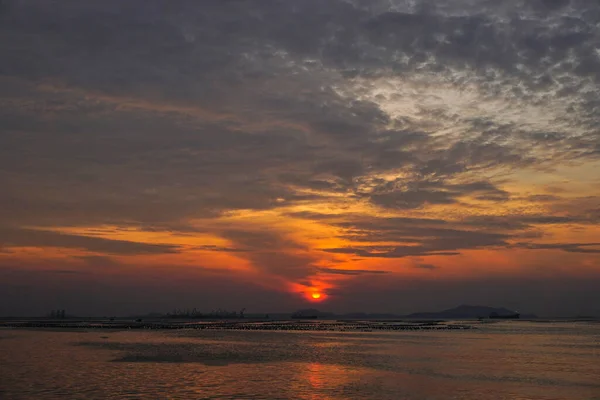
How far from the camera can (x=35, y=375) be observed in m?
40.2

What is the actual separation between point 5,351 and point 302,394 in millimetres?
42164

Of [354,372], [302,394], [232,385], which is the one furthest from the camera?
[354,372]

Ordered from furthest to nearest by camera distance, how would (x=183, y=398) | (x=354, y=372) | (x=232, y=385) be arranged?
(x=354, y=372) → (x=232, y=385) → (x=183, y=398)

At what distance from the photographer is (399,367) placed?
161ft

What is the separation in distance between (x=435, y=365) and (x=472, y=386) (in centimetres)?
1327

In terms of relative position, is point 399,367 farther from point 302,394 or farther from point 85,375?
point 85,375

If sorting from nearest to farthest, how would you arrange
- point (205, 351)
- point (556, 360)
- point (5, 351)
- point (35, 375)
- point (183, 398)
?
point (183, 398)
point (35, 375)
point (556, 360)
point (5, 351)
point (205, 351)

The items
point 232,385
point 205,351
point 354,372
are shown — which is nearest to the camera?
point 232,385

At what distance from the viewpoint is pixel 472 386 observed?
123 feet

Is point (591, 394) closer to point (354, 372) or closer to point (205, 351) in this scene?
point (354, 372)

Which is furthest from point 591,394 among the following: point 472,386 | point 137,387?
point 137,387

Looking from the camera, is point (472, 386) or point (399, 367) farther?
point (399, 367)

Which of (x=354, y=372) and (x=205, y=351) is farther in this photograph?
(x=205, y=351)

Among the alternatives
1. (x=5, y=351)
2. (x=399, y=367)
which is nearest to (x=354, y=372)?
(x=399, y=367)
